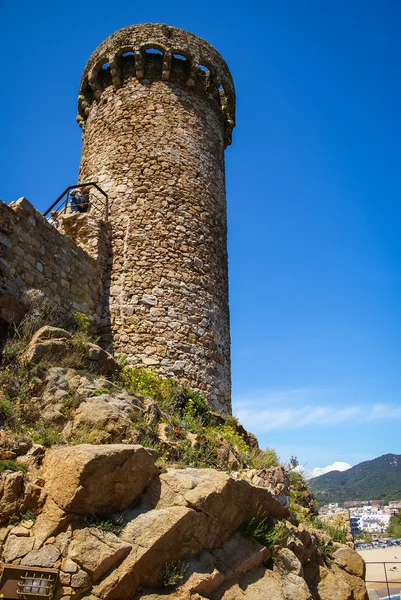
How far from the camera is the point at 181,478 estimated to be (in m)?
5.66

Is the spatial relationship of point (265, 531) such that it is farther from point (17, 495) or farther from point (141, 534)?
point (17, 495)

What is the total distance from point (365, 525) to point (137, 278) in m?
121

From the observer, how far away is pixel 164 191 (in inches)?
450

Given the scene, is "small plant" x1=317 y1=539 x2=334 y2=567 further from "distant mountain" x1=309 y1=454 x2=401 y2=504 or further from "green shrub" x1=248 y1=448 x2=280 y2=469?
"distant mountain" x1=309 y1=454 x2=401 y2=504

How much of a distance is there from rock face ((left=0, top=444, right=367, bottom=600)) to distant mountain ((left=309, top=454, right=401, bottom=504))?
116m

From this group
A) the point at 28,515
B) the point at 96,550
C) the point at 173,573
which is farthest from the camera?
the point at 173,573

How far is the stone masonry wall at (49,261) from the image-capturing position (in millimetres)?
7840

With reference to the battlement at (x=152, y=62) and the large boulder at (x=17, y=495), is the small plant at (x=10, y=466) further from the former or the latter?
the battlement at (x=152, y=62)

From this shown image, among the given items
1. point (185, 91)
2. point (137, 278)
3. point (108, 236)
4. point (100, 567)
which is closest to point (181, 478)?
point (100, 567)

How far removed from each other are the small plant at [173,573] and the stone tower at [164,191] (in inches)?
202

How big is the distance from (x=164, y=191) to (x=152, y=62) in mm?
3957

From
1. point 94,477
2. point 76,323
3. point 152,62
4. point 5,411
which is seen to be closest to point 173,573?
point 94,477

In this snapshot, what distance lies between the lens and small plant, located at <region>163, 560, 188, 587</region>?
4.79 meters

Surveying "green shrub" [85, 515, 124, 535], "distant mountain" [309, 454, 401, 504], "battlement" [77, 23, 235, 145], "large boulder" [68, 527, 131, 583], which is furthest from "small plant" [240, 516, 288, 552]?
"distant mountain" [309, 454, 401, 504]
